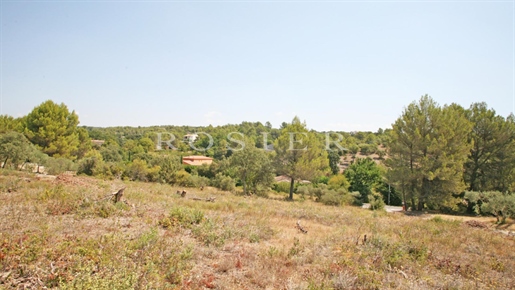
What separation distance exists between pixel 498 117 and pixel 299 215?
2296cm

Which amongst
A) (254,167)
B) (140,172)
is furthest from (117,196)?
(140,172)

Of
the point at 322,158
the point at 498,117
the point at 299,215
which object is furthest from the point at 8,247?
the point at 498,117

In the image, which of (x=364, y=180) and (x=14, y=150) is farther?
(x=364, y=180)

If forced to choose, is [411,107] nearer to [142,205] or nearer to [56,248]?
[142,205]

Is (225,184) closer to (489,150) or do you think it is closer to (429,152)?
(429,152)

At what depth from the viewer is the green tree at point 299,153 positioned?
2334cm

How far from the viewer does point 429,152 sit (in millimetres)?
19531

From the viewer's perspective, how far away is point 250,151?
26.8 meters

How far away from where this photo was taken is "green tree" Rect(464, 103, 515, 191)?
2283 cm

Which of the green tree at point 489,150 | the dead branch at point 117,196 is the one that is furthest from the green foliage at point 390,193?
the dead branch at point 117,196

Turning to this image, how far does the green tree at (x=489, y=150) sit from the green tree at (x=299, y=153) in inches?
509

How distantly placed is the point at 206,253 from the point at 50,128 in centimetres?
3018

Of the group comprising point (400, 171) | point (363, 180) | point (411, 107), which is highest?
point (411, 107)

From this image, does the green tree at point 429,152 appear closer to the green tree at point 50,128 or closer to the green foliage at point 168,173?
the green foliage at point 168,173
